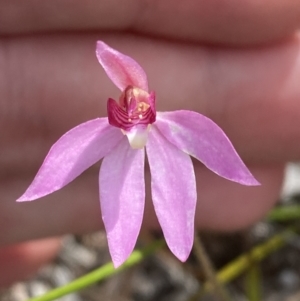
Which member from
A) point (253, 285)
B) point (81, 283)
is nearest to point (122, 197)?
point (81, 283)

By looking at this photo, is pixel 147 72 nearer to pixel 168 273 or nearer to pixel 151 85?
pixel 151 85

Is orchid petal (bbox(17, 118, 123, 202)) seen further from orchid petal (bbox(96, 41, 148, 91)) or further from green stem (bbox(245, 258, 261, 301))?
green stem (bbox(245, 258, 261, 301))

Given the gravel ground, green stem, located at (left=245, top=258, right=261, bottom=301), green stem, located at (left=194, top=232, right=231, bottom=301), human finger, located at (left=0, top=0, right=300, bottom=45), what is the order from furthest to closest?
1. the gravel ground
2. green stem, located at (left=245, top=258, right=261, bottom=301)
3. green stem, located at (left=194, top=232, right=231, bottom=301)
4. human finger, located at (left=0, top=0, right=300, bottom=45)

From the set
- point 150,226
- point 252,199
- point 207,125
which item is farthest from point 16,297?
point 207,125

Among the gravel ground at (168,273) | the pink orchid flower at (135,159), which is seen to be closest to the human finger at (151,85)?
the pink orchid flower at (135,159)

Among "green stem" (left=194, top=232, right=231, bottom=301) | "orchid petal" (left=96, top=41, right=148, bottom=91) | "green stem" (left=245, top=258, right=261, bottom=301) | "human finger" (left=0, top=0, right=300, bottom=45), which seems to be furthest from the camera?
"green stem" (left=245, top=258, right=261, bottom=301)

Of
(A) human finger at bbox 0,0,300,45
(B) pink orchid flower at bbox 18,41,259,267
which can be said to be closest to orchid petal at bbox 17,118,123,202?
(B) pink orchid flower at bbox 18,41,259,267
